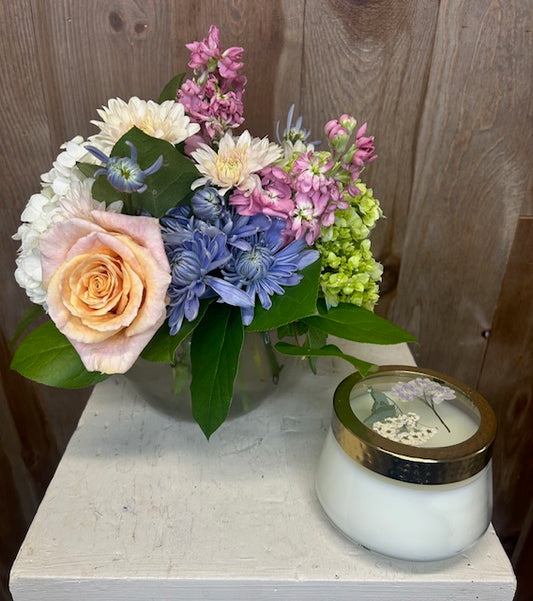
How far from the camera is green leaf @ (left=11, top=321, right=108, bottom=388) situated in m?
0.50

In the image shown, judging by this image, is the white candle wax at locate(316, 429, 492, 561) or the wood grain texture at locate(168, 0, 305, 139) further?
the wood grain texture at locate(168, 0, 305, 139)

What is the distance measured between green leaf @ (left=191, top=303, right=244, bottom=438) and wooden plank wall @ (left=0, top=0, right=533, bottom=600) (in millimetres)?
332

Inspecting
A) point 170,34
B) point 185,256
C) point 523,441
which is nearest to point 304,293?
point 185,256

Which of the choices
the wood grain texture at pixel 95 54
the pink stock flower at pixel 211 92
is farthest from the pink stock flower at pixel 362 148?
the wood grain texture at pixel 95 54

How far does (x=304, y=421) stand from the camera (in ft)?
2.09

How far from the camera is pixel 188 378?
1.86ft

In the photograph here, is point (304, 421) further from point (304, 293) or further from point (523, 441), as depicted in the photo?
point (523, 441)

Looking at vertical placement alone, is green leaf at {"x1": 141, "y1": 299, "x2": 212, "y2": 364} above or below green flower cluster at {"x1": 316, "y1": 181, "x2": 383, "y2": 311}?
below

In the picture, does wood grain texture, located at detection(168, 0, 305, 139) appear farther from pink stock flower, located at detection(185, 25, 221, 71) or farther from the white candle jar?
the white candle jar

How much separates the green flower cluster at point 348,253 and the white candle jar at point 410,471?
89mm

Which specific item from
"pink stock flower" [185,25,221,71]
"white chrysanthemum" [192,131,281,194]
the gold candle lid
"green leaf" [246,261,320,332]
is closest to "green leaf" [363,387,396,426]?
the gold candle lid

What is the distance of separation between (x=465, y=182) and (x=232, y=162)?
42cm

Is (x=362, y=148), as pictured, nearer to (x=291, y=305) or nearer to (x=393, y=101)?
(x=291, y=305)

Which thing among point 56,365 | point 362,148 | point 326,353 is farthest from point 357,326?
point 56,365
